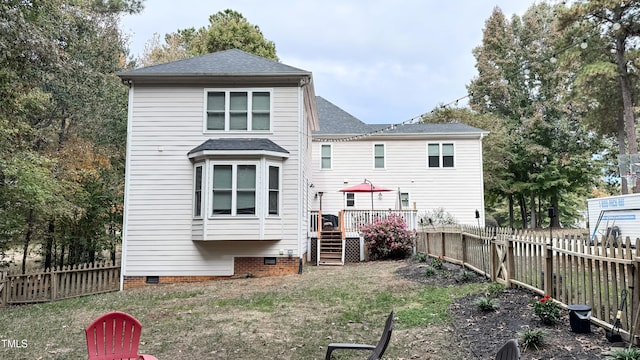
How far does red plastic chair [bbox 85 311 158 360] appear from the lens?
140 inches

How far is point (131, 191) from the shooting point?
1135cm

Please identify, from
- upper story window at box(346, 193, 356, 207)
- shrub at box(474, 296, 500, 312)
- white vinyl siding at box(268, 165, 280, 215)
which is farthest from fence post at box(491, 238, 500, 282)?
upper story window at box(346, 193, 356, 207)

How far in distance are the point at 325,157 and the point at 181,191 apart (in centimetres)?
985

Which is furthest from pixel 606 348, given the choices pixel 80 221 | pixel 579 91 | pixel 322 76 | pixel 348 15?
pixel 322 76

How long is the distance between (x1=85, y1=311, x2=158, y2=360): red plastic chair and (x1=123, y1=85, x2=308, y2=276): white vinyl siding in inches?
286

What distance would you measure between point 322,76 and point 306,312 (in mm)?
26701

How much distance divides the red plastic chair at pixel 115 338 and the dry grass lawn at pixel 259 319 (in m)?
1.39

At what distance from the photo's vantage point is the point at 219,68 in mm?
11789

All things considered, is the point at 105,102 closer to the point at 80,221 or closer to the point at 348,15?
the point at 80,221

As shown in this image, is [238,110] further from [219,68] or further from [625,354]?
[625,354]

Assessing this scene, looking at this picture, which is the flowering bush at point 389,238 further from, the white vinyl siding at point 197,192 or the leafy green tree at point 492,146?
the leafy green tree at point 492,146

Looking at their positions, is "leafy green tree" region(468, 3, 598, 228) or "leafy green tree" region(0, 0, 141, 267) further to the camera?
"leafy green tree" region(468, 3, 598, 228)

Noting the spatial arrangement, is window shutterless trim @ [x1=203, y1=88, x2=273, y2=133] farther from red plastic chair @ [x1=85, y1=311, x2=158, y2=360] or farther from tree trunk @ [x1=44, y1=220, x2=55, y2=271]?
red plastic chair @ [x1=85, y1=311, x2=158, y2=360]

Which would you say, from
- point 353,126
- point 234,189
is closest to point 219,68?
point 234,189
